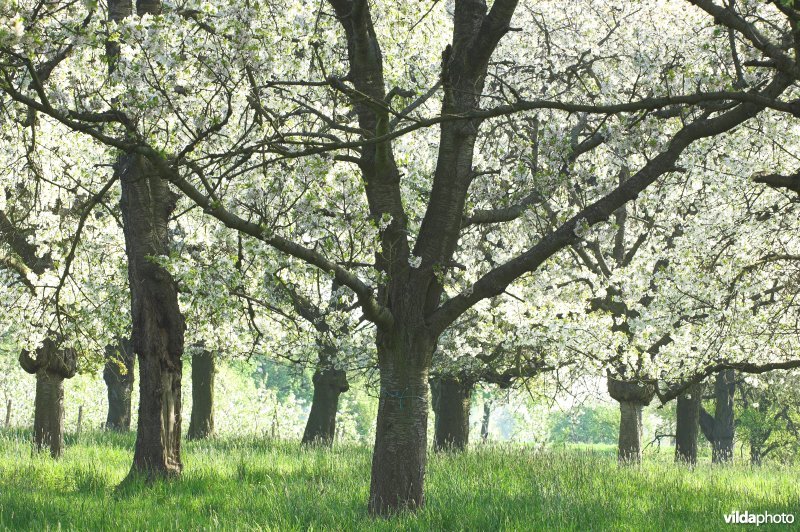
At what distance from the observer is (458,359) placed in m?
16.3

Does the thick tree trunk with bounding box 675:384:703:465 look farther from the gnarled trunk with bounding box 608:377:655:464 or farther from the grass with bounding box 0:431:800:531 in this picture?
the grass with bounding box 0:431:800:531

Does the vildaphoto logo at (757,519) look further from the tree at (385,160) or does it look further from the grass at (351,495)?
the tree at (385,160)

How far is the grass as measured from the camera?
266 inches

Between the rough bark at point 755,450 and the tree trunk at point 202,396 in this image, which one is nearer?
the tree trunk at point 202,396

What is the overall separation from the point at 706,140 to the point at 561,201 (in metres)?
3.27

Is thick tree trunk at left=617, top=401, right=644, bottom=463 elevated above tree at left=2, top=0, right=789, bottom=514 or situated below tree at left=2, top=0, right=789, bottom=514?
below

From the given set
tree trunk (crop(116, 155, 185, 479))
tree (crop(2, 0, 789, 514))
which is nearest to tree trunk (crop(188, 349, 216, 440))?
tree trunk (crop(116, 155, 185, 479))

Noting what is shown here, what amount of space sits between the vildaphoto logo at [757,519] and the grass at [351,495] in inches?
5.7

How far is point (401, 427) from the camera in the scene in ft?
24.4

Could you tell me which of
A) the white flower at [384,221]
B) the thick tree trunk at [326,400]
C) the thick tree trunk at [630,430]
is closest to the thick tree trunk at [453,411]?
the thick tree trunk at [326,400]

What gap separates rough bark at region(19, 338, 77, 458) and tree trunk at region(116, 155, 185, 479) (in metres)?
4.19

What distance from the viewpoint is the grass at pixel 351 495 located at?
6754mm

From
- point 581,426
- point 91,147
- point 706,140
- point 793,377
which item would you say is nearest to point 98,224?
point 91,147

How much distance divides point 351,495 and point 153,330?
3.43 m
